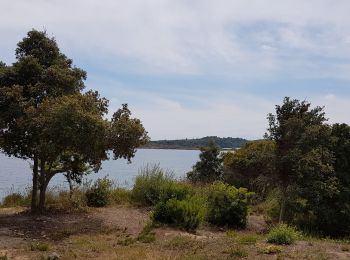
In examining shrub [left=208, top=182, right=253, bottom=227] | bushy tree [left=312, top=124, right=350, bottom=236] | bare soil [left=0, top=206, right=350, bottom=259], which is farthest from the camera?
bushy tree [left=312, top=124, right=350, bottom=236]

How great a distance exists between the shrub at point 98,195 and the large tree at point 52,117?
1898mm

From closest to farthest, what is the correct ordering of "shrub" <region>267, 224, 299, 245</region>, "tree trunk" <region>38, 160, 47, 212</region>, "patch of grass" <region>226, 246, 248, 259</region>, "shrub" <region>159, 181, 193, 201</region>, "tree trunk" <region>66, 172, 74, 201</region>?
"patch of grass" <region>226, 246, 248, 259</region> → "shrub" <region>267, 224, 299, 245</region> → "shrub" <region>159, 181, 193, 201</region> → "tree trunk" <region>38, 160, 47, 212</region> → "tree trunk" <region>66, 172, 74, 201</region>

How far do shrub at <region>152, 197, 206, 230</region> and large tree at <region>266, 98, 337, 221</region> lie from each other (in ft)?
11.1

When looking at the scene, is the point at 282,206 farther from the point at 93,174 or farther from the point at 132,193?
the point at 93,174

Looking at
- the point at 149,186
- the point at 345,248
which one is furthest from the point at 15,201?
the point at 345,248

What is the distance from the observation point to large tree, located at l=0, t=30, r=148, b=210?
1042cm

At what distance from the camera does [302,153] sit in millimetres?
13234

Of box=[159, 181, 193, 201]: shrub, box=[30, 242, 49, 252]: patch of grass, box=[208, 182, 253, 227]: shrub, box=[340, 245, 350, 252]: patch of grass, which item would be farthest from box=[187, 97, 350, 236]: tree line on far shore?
box=[30, 242, 49, 252]: patch of grass

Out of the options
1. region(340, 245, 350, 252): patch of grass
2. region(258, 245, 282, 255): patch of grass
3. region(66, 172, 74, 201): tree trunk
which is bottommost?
region(340, 245, 350, 252): patch of grass

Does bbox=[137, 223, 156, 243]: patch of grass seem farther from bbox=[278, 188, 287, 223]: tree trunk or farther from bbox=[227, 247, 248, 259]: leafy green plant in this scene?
bbox=[278, 188, 287, 223]: tree trunk

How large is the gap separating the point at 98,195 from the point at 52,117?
5139 mm

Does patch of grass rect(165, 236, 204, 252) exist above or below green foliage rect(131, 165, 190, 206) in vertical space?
below

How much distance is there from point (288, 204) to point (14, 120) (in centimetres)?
808

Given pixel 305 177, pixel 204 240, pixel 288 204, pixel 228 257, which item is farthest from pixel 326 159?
pixel 228 257
